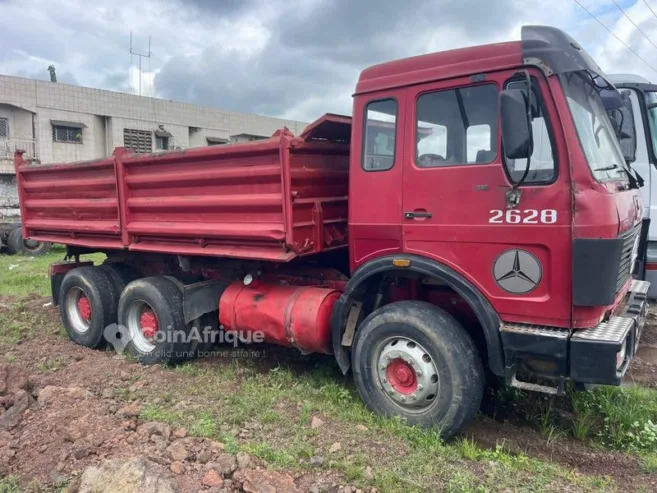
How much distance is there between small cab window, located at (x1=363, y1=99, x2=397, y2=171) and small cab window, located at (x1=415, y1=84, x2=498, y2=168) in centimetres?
21

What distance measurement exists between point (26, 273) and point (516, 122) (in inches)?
446

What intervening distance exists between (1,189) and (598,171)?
17.7m

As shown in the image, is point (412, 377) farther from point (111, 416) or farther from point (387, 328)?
point (111, 416)

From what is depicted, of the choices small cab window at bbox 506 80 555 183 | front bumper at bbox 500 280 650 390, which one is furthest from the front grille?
small cab window at bbox 506 80 555 183

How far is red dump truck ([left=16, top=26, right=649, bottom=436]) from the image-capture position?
334 centimetres

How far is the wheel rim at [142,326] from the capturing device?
571 cm

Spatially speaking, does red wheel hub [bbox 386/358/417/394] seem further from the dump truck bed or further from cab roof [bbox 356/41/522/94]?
cab roof [bbox 356/41/522/94]

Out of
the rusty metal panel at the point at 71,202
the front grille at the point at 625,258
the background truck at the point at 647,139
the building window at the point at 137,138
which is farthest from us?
the building window at the point at 137,138

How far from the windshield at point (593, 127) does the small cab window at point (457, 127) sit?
1.60 ft

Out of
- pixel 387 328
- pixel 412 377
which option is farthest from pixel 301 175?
pixel 412 377

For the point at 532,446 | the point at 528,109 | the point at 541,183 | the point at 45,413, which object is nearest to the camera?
the point at 528,109

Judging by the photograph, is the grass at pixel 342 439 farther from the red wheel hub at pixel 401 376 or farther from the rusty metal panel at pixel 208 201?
the rusty metal panel at pixel 208 201

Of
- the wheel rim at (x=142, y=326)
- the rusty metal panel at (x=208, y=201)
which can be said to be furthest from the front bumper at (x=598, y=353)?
the wheel rim at (x=142, y=326)

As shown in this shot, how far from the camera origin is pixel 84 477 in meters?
3.18
